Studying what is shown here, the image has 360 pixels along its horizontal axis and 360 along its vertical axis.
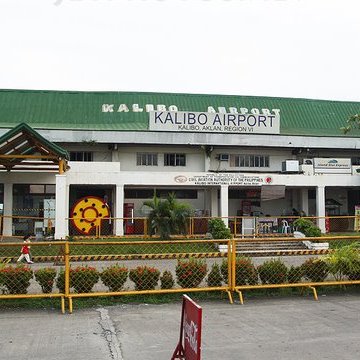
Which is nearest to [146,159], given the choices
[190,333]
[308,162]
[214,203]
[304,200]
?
[214,203]

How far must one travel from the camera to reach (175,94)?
35.3 meters

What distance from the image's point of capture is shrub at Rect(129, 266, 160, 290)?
959cm

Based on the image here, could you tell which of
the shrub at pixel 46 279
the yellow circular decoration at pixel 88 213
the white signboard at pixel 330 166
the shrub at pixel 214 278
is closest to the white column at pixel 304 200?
the white signboard at pixel 330 166

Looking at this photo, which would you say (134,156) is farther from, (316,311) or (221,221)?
(316,311)

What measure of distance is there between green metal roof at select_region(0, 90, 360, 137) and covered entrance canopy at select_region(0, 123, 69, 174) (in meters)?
5.21

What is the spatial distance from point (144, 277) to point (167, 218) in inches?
516

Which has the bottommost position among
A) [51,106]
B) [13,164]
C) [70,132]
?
[13,164]

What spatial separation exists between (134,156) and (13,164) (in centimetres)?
806

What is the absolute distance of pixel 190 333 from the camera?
4.68 m

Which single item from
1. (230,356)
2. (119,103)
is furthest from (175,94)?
(230,356)

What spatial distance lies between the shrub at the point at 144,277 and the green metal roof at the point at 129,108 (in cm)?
2119

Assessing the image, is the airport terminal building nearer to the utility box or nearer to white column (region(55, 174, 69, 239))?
the utility box

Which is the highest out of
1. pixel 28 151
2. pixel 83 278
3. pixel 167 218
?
pixel 28 151

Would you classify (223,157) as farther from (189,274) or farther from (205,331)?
(205,331)
